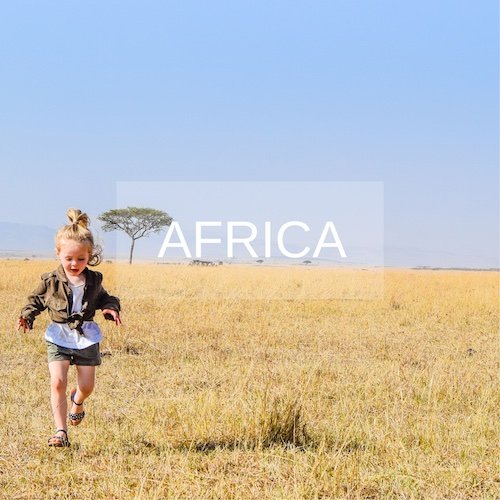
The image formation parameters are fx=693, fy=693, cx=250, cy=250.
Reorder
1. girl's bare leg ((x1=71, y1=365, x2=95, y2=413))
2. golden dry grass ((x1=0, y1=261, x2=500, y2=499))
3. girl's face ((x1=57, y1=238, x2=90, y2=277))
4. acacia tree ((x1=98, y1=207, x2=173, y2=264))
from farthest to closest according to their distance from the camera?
acacia tree ((x1=98, y1=207, x2=173, y2=264)) → girl's bare leg ((x1=71, y1=365, x2=95, y2=413)) → girl's face ((x1=57, y1=238, x2=90, y2=277)) → golden dry grass ((x1=0, y1=261, x2=500, y2=499))

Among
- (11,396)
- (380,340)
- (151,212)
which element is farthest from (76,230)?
(151,212)

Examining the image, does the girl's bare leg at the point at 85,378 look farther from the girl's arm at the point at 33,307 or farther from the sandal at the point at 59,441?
the girl's arm at the point at 33,307

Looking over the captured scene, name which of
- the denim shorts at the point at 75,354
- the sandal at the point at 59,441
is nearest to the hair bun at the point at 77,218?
the denim shorts at the point at 75,354

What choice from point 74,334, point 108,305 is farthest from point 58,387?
point 108,305

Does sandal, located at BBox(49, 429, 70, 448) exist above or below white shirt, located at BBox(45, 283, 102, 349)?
below

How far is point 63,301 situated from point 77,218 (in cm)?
54

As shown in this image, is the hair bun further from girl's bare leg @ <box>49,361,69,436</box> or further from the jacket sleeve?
girl's bare leg @ <box>49,361,69,436</box>

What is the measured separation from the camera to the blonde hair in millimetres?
4348

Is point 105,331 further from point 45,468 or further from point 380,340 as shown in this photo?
point 45,468

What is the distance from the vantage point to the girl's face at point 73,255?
14.2ft

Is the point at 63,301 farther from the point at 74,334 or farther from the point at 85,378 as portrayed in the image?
the point at 85,378

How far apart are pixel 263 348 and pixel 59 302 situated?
4.84m

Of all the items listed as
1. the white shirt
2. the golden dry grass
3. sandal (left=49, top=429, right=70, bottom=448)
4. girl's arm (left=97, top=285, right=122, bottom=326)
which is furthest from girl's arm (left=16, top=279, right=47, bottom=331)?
the golden dry grass

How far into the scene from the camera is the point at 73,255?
4340 millimetres
